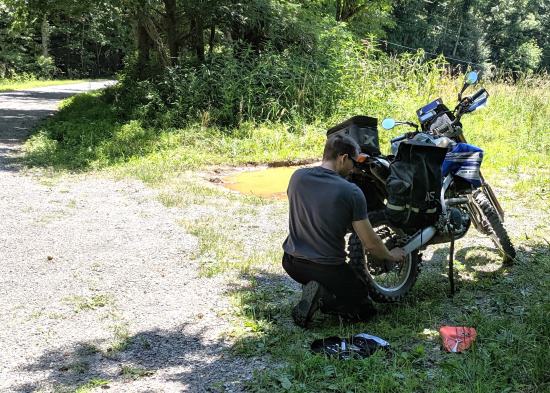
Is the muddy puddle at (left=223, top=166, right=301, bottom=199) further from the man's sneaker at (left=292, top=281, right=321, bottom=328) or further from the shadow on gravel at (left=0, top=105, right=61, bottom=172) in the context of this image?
the man's sneaker at (left=292, top=281, right=321, bottom=328)

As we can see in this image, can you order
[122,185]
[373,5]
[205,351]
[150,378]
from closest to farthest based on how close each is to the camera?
[150,378]
[205,351]
[122,185]
[373,5]

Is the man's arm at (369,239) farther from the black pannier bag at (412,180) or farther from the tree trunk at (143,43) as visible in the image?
the tree trunk at (143,43)

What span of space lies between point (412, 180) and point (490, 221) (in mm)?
1357

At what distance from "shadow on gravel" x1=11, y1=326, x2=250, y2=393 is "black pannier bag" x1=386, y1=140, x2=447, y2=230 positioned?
5.18ft

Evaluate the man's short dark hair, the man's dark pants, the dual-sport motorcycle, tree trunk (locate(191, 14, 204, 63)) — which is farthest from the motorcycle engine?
tree trunk (locate(191, 14, 204, 63))

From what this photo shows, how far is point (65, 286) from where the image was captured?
4902 millimetres

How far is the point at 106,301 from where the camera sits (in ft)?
15.0

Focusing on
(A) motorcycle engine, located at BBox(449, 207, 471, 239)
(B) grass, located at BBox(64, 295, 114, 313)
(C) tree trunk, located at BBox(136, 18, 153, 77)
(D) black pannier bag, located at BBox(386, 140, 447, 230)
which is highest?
(C) tree trunk, located at BBox(136, 18, 153, 77)

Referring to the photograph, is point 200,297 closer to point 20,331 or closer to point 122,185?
point 20,331

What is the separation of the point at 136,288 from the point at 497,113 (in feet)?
33.8

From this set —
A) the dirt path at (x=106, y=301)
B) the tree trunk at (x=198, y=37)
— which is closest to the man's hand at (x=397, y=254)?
the dirt path at (x=106, y=301)

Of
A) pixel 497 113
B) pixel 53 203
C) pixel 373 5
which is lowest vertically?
pixel 53 203

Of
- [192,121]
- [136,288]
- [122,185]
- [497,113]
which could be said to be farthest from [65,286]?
[497,113]

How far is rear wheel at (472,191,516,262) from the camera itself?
493 centimetres
